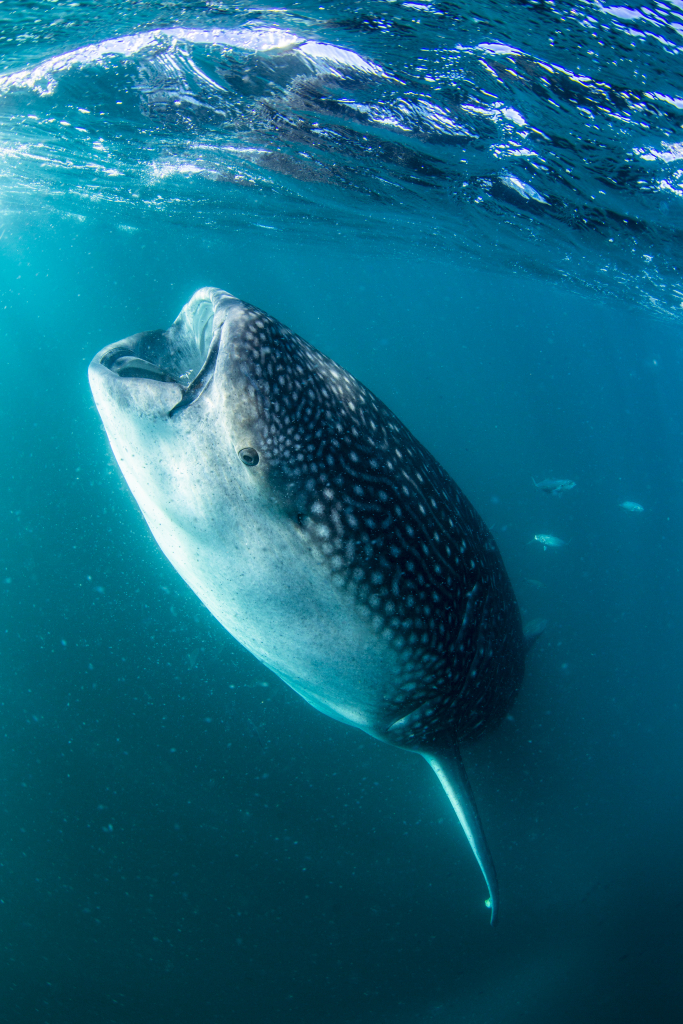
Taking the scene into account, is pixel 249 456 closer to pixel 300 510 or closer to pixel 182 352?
pixel 300 510

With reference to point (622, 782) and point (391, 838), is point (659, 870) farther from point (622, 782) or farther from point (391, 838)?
point (391, 838)

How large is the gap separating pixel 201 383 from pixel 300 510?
688mm

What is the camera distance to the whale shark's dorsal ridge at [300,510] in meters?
2.17

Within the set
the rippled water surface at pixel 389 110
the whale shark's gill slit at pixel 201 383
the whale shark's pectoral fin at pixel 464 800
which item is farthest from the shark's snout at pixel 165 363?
the rippled water surface at pixel 389 110

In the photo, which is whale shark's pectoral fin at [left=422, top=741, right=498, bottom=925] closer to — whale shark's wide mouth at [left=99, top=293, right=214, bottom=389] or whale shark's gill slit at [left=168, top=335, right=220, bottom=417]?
whale shark's gill slit at [left=168, top=335, right=220, bottom=417]

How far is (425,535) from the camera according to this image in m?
2.70

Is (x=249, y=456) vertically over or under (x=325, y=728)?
over

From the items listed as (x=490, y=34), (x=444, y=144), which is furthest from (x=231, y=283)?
(x=490, y=34)

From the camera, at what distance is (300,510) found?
2289 millimetres

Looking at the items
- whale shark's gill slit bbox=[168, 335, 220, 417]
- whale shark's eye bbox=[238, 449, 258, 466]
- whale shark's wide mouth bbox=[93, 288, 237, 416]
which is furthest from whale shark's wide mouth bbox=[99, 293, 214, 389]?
whale shark's eye bbox=[238, 449, 258, 466]

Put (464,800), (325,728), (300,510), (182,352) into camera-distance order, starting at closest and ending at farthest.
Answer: (300,510)
(182,352)
(464,800)
(325,728)

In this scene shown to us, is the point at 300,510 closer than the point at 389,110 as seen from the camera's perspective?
Yes

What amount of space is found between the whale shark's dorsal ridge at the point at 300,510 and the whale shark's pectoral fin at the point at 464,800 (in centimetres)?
45

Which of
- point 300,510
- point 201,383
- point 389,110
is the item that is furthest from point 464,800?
point 389,110
